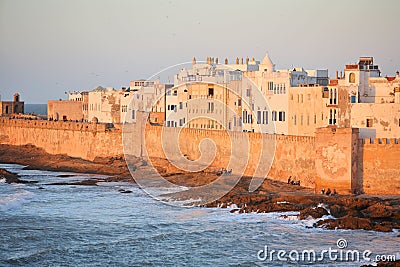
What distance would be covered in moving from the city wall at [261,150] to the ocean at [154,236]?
460 cm

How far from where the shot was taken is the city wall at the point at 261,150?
32.0m

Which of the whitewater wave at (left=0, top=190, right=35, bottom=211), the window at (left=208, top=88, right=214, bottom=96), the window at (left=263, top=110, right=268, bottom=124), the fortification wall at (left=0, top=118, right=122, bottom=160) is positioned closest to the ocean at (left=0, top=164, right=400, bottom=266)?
the whitewater wave at (left=0, top=190, right=35, bottom=211)

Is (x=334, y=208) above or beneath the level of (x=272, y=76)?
beneath

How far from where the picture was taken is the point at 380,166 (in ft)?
105

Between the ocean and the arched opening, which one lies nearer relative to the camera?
the ocean

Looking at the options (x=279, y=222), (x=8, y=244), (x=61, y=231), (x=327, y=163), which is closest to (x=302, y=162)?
(x=327, y=163)

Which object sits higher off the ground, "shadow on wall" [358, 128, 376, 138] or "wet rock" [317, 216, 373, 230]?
"shadow on wall" [358, 128, 376, 138]

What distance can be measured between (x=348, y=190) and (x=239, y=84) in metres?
18.4

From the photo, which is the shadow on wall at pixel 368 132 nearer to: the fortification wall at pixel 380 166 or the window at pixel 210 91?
the fortification wall at pixel 380 166

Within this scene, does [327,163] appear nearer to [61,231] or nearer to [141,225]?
[141,225]

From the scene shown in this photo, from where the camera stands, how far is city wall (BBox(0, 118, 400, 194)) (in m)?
32.0

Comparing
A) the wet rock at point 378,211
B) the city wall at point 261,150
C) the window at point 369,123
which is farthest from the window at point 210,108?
the wet rock at point 378,211

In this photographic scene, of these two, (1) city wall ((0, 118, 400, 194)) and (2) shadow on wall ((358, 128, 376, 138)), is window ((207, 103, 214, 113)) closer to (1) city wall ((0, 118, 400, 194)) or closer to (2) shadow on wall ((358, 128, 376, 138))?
(1) city wall ((0, 118, 400, 194))

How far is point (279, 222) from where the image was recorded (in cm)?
2806
